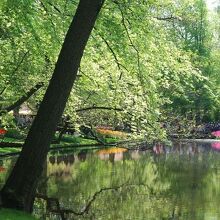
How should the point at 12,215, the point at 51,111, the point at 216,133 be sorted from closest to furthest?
the point at 12,215 < the point at 51,111 < the point at 216,133

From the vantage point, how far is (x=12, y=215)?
11508 mm

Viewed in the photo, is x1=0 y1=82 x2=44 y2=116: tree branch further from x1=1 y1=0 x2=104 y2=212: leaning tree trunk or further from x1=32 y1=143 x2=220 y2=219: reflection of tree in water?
x1=1 y1=0 x2=104 y2=212: leaning tree trunk

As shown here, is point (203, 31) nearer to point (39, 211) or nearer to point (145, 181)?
point (145, 181)

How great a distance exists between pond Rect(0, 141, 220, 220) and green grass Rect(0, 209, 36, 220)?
3380 mm

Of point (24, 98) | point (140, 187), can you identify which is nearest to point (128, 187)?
point (140, 187)

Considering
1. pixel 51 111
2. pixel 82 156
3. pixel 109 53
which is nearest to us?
pixel 51 111

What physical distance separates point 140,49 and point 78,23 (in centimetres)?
466

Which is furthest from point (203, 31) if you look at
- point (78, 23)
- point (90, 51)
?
point (78, 23)

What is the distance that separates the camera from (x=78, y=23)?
481 inches

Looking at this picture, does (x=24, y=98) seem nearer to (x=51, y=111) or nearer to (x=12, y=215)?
(x=51, y=111)

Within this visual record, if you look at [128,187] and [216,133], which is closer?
[128,187]

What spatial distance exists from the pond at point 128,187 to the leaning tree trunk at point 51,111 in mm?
3147

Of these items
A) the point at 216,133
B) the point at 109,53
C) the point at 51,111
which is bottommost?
the point at 51,111

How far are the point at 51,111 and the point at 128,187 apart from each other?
1076cm
